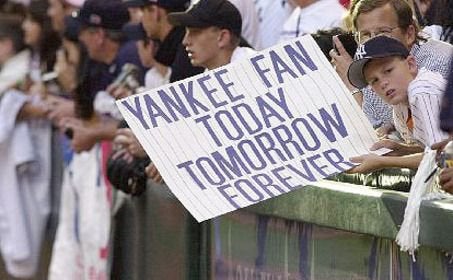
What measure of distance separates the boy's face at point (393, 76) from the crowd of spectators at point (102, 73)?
244mm

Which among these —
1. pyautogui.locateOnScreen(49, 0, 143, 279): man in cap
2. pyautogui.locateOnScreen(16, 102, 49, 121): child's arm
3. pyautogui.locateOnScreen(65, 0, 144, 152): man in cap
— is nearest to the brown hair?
pyautogui.locateOnScreen(49, 0, 143, 279): man in cap

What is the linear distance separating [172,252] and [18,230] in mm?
2516

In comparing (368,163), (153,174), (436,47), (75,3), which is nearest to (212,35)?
(153,174)

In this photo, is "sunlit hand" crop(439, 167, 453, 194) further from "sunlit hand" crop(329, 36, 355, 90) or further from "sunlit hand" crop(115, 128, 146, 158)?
"sunlit hand" crop(115, 128, 146, 158)

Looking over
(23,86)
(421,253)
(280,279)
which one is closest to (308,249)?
(280,279)

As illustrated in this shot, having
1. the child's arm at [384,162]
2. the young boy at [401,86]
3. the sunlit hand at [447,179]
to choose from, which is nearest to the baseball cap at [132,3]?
the young boy at [401,86]

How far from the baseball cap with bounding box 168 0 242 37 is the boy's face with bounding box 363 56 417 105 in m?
2.33

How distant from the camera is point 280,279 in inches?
234

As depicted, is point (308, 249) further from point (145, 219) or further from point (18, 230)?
point (18, 230)

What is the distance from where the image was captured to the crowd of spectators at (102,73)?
6.69 m

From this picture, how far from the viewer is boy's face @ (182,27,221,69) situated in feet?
24.9

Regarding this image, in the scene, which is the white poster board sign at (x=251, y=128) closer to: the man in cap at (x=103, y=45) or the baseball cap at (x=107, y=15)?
the man in cap at (x=103, y=45)

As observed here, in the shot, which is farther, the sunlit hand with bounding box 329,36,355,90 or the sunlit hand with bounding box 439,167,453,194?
the sunlit hand with bounding box 329,36,355,90

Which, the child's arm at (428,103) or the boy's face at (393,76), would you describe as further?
the boy's face at (393,76)
